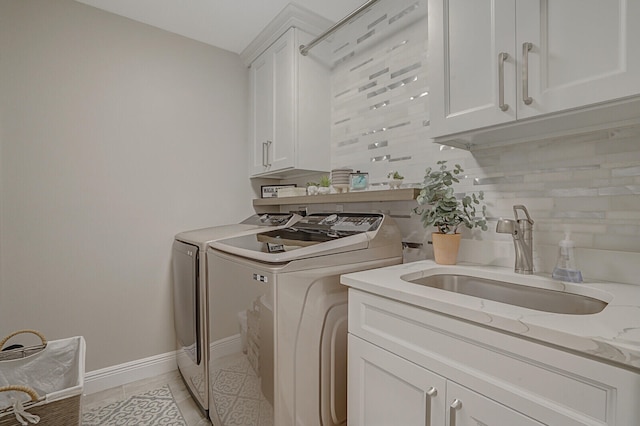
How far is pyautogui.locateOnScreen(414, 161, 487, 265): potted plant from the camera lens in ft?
4.49

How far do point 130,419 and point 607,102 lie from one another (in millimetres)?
2655

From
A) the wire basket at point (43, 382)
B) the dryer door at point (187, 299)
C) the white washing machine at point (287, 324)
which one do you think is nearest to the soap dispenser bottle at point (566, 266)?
the white washing machine at point (287, 324)

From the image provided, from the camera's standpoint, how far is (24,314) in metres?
1.87

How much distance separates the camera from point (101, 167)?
2096mm

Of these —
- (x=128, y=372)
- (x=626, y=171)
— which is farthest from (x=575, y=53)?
(x=128, y=372)

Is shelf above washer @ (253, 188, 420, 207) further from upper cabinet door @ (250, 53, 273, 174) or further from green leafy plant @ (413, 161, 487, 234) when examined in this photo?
upper cabinet door @ (250, 53, 273, 174)

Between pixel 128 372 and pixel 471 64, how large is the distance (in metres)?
2.81

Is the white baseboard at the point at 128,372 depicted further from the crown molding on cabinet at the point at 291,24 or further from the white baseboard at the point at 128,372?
the crown molding on cabinet at the point at 291,24

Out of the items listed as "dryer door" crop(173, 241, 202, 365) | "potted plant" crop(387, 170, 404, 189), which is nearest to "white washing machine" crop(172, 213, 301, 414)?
"dryer door" crop(173, 241, 202, 365)

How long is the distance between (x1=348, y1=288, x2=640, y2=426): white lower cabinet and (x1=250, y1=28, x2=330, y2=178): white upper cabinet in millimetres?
1344

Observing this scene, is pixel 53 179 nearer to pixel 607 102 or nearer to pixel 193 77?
pixel 193 77

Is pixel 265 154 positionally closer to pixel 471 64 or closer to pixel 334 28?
pixel 334 28

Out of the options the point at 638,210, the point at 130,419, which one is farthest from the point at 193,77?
the point at 638,210

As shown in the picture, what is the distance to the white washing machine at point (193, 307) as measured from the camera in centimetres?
174
